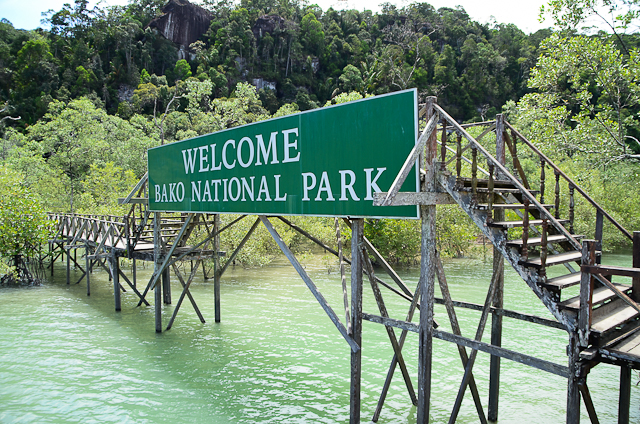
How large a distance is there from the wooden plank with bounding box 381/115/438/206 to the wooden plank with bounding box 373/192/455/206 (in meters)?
0.05

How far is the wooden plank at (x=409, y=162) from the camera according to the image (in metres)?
5.26

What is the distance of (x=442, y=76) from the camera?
69.3 m

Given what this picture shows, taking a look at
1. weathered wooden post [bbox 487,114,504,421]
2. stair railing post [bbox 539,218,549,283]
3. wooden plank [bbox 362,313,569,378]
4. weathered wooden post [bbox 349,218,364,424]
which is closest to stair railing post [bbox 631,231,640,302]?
stair railing post [bbox 539,218,549,283]

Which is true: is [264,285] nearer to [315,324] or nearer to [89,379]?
[315,324]

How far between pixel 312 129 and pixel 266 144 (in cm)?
126

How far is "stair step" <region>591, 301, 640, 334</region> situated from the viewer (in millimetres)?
4654

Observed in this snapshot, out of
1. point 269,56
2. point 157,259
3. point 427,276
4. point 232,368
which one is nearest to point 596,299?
point 427,276

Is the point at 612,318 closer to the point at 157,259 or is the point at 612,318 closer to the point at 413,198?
the point at 413,198

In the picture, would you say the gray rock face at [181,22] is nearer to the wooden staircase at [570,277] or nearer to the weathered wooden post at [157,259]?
the weathered wooden post at [157,259]

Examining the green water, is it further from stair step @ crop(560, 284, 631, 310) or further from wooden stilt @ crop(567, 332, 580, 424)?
wooden stilt @ crop(567, 332, 580, 424)

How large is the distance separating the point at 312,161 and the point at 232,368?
18.7 feet

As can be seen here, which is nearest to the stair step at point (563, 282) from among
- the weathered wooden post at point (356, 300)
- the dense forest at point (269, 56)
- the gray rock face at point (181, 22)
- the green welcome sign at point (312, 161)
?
the green welcome sign at point (312, 161)

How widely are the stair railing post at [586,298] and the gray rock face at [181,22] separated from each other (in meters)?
91.1

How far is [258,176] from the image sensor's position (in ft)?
27.6
